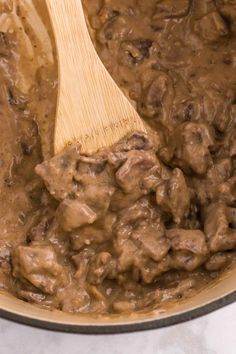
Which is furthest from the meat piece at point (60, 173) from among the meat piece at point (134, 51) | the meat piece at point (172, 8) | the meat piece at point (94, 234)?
the meat piece at point (172, 8)

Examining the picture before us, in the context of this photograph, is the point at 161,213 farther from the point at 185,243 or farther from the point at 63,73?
the point at 63,73

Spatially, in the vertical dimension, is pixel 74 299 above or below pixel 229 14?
below

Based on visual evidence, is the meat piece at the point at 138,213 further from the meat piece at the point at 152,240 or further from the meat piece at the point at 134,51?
the meat piece at the point at 134,51

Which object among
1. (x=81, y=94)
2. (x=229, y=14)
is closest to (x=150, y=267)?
(x=81, y=94)

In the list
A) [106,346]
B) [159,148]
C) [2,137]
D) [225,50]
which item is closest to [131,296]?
[106,346]

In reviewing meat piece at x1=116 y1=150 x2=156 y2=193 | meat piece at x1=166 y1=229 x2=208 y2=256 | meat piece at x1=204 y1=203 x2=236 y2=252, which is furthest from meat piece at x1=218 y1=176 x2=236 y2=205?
meat piece at x1=116 y1=150 x2=156 y2=193

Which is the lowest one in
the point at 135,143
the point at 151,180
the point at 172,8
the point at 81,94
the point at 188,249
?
the point at 188,249

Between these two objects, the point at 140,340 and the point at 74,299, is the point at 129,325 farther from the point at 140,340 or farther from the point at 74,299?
the point at 140,340
